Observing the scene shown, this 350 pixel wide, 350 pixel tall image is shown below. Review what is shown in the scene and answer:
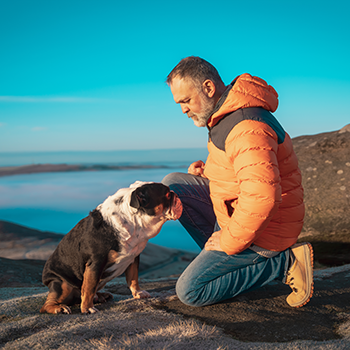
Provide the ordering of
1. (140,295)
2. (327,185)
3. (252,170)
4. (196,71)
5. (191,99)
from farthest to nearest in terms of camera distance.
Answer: (327,185), (140,295), (191,99), (196,71), (252,170)

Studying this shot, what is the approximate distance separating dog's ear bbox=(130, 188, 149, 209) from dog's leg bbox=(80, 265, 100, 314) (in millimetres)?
722

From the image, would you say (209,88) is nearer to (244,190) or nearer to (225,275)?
(244,190)

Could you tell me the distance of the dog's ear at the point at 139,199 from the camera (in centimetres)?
320

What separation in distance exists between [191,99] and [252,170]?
98cm

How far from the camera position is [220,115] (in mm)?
2863

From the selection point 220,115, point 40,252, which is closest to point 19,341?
point 220,115

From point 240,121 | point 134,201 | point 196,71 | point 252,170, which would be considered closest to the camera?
point 252,170

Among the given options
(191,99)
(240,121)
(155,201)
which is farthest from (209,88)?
(155,201)

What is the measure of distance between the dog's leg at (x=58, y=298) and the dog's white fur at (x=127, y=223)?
0.36m

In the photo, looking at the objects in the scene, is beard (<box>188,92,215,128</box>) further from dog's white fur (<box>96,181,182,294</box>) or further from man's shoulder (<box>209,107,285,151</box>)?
dog's white fur (<box>96,181,182,294</box>)

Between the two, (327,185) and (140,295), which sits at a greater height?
(327,185)

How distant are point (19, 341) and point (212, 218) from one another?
8.21ft

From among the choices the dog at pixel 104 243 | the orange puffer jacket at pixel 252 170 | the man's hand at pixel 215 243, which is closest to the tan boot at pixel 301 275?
the orange puffer jacket at pixel 252 170

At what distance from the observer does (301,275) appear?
10.6 ft
